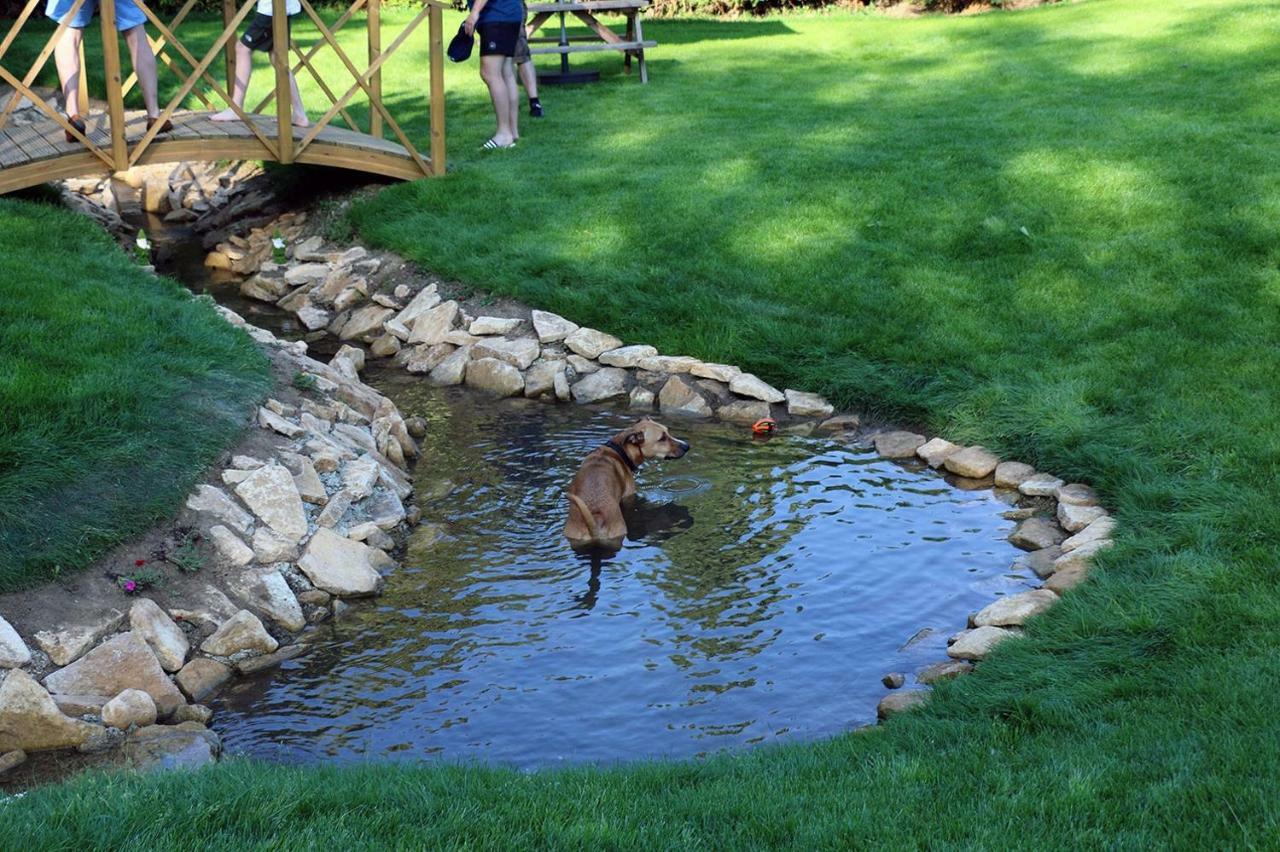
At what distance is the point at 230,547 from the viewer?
7648mm

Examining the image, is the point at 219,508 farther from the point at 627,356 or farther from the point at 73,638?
the point at 627,356

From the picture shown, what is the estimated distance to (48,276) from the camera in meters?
9.72

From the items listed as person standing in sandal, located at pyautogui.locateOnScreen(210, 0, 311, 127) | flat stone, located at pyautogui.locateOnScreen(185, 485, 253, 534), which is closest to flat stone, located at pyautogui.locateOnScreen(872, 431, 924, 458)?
flat stone, located at pyautogui.locateOnScreen(185, 485, 253, 534)

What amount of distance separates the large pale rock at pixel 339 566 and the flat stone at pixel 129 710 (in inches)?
56.0

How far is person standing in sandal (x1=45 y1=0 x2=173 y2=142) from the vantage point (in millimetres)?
11898

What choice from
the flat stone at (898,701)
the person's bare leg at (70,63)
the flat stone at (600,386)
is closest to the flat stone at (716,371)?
the flat stone at (600,386)

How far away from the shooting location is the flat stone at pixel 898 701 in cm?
627

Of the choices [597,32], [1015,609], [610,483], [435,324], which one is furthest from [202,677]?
[597,32]

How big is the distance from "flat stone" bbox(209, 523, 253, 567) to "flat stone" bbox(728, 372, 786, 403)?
4.21 meters

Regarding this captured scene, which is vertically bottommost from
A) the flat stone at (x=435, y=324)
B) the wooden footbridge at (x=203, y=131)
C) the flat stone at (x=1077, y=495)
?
the flat stone at (x=1077, y=495)

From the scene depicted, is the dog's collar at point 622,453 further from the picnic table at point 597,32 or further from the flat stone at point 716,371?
the picnic table at point 597,32

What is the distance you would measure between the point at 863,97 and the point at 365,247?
21.0 feet

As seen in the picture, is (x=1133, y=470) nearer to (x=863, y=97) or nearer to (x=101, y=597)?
(x=101, y=597)

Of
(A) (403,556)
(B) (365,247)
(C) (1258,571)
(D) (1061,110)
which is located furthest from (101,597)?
(D) (1061,110)
